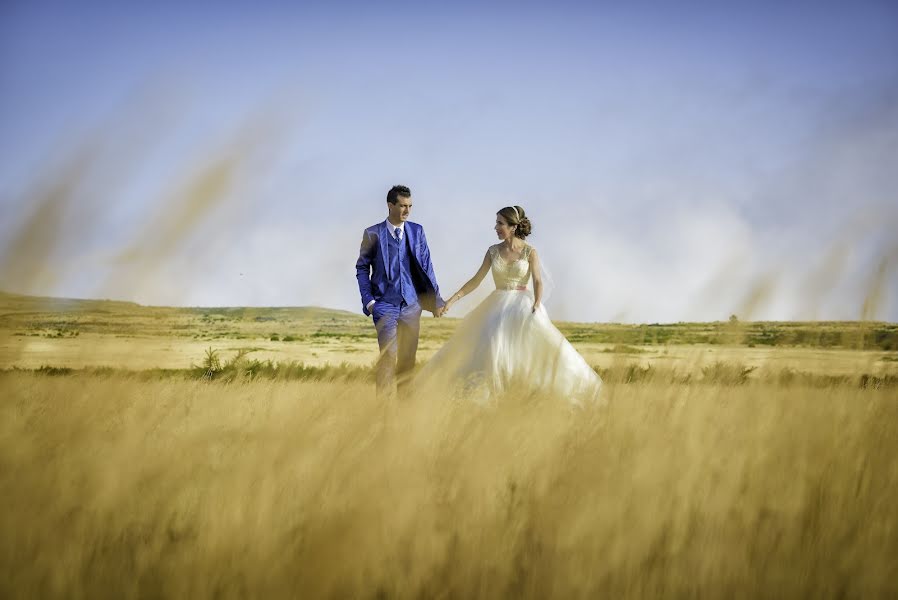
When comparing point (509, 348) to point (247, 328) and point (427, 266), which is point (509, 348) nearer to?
point (427, 266)

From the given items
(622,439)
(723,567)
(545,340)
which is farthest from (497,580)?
(545,340)

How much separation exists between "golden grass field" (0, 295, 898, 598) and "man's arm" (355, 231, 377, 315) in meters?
2.71

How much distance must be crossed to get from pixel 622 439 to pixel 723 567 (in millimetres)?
777

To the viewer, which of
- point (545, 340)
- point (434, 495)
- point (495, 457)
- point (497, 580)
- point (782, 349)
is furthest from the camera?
point (545, 340)

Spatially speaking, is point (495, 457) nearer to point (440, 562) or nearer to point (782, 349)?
→ point (440, 562)

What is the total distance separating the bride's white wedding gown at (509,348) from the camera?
5555 mm

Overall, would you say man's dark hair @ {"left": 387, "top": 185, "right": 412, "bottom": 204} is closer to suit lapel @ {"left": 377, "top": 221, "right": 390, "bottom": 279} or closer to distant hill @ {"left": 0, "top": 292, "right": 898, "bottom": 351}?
suit lapel @ {"left": 377, "top": 221, "right": 390, "bottom": 279}

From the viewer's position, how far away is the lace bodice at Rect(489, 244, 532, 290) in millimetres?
6191

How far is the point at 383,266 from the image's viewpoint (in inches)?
227

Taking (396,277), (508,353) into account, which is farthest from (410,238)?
(508,353)

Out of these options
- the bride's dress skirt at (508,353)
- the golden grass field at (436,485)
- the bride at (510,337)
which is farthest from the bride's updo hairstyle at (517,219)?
the golden grass field at (436,485)

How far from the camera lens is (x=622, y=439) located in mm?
2652

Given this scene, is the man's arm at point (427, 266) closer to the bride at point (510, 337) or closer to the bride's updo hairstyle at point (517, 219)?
the bride at point (510, 337)

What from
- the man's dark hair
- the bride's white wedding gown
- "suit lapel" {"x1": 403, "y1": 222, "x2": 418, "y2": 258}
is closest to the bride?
the bride's white wedding gown
